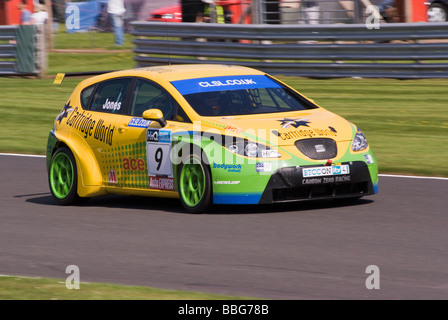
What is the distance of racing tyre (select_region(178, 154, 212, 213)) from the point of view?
32.2ft

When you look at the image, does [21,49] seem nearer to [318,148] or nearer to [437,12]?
[437,12]

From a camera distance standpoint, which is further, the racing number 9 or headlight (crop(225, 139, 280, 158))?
the racing number 9

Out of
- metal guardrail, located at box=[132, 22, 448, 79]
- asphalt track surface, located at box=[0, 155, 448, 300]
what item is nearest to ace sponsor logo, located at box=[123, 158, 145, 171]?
asphalt track surface, located at box=[0, 155, 448, 300]

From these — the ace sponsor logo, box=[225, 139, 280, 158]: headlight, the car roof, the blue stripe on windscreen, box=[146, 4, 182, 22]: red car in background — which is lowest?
box=[146, 4, 182, 22]: red car in background

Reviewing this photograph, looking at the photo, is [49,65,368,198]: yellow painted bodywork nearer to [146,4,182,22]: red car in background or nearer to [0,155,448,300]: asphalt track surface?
[0,155,448,300]: asphalt track surface

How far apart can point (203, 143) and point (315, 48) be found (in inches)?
448

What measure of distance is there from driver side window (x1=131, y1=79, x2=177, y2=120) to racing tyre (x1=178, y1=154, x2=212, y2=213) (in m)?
0.74

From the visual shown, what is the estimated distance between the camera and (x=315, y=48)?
2089cm

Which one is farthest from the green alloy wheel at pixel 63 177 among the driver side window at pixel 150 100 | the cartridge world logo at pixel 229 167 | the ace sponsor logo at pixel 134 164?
the cartridge world logo at pixel 229 167

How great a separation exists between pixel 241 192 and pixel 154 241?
129 centimetres

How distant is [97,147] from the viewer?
36.5 ft

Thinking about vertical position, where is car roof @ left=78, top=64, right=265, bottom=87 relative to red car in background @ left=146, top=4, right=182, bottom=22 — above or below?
above
